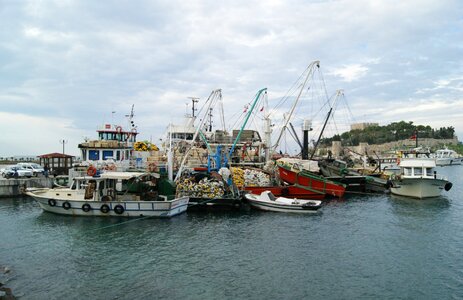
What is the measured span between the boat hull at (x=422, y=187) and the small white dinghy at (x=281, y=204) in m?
15.6

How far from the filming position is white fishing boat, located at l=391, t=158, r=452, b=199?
1518 inches

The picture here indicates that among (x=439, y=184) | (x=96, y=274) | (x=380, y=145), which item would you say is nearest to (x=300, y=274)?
(x=96, y=274)

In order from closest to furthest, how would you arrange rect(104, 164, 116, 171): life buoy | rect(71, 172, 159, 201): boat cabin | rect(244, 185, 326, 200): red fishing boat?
rect(71, 172, 159, 201): boat cabin
rect(104, 164, 116, 171): life buoy
rect(244, 185, 326, 200): red fishing boat

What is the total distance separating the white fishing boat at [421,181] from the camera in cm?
3856

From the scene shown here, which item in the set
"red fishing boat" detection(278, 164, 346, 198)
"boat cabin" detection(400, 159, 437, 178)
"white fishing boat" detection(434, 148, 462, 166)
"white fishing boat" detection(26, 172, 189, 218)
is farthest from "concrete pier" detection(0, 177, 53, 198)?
"white fishing boat" detection(434, 148, 462, 166)

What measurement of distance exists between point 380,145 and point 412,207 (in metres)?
168

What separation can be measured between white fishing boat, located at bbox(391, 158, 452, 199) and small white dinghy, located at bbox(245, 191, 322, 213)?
1570 cm

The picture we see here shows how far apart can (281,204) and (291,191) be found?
295 inches

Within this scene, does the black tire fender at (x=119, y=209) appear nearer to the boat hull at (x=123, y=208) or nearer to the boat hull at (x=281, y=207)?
the boat hull at (x=123, y=208)

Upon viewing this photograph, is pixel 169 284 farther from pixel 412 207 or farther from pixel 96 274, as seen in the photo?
pixel 412 207

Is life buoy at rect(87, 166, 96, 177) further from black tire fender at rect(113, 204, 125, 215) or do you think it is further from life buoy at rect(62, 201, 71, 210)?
black tire fender at rect(113, 204, 125, 215)


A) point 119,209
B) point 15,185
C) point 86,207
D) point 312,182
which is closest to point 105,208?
point 119,209

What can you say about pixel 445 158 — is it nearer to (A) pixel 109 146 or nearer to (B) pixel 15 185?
(A) pixel 109 146

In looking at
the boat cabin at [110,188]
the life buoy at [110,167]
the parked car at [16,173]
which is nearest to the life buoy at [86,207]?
the boat cabin at [110,188]
